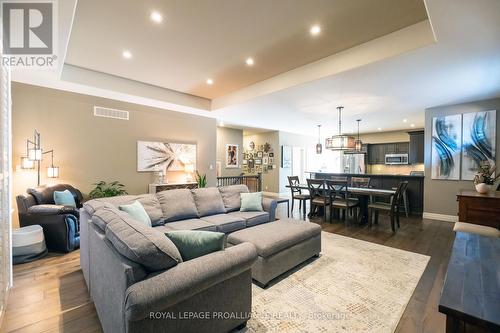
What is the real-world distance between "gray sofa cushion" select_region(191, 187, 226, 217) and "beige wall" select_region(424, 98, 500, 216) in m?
5.14

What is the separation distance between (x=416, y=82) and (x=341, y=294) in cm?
379

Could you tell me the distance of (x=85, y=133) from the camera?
4.68 m

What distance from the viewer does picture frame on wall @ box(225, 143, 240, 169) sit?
8.91m

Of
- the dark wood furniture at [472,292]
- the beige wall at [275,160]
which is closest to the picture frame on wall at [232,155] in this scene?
the beige wall at [275,160]

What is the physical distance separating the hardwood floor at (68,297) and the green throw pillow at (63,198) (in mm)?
867

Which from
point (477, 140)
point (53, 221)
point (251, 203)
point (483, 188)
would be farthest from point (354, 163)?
point (53, 221)

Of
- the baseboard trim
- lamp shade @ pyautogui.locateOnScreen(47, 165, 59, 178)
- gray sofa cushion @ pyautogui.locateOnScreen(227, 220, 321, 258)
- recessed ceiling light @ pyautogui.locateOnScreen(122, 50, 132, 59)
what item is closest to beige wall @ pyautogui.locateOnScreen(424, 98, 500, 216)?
the baseboard trim

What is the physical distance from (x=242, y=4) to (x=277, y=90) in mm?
2135

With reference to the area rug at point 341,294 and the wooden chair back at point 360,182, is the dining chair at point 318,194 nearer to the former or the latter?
the wooden chair back at point 360,182

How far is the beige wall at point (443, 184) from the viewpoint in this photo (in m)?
4.90

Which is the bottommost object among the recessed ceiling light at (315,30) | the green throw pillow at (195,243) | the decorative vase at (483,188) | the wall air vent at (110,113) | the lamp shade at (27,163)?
the green throw pillow at (195,243)

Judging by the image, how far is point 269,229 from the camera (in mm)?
2812

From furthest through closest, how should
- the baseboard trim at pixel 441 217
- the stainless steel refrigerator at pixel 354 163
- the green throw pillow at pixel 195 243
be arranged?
1. the stainless steel refrigerator at pixel 354 163
2. the baseboard trim at pixel 441 217
3. the green throw pillow at pixel 195 243

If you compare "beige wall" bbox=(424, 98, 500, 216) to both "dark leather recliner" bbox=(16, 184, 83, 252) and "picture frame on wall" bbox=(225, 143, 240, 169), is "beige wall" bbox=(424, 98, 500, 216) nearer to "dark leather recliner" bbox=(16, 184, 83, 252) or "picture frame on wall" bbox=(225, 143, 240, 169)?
"picture frame on wall" bbox=(225, 143, 240, 169)
